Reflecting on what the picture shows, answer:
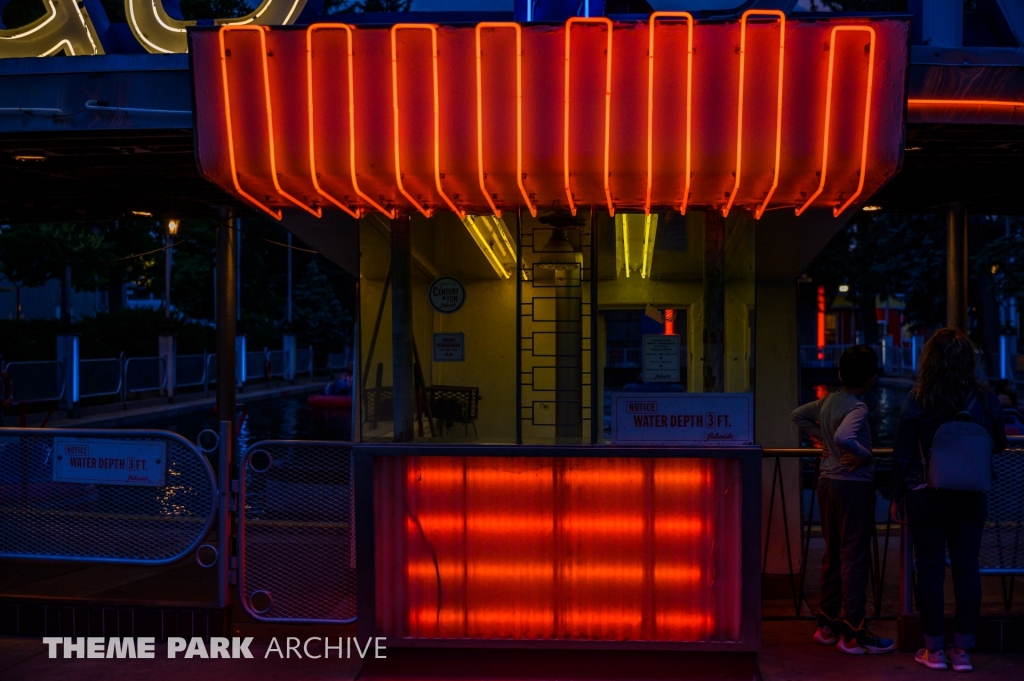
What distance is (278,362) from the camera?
42.4 meters

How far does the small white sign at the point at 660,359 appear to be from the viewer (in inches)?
257

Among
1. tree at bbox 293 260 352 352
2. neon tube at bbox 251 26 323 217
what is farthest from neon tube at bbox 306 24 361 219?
tree at bbox 293 260 352 352

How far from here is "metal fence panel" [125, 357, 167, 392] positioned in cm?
2859

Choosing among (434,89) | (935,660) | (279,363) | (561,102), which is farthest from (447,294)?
(279,363)

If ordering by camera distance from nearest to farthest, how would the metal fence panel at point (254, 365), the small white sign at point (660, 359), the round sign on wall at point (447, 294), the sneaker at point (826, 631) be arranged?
the sneaker at point (826, 631), the small white sign at point (660, 359), the round sign on wall at point (447, 294), the metal fence panel at point (254, 365)

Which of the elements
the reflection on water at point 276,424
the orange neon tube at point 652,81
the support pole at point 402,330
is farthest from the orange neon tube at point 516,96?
the reflection on water at point 276,424

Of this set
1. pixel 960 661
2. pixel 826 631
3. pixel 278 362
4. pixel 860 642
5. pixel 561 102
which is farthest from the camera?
pixel 278 362

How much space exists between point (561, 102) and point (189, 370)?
29.3 meters

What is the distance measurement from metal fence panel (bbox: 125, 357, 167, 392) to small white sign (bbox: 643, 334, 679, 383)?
81.0 feet

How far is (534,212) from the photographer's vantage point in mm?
6207

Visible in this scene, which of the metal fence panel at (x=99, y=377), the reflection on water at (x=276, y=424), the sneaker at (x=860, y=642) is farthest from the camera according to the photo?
the metal fence panel at (x=99, y=377)

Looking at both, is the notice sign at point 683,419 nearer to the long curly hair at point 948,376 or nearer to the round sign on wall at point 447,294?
the long curly hair at point 948,376

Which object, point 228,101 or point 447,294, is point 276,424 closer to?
point 447,294

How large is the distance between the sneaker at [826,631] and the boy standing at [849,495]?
0.02 metres
